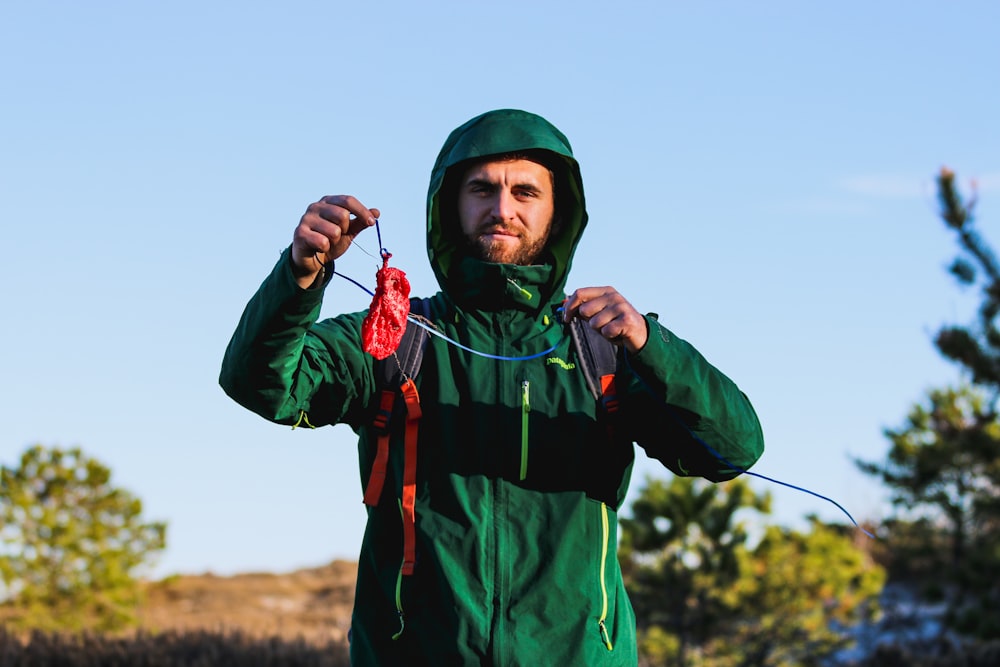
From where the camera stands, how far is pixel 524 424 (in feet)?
11.7

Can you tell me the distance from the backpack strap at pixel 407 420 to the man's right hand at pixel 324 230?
1.48 ft

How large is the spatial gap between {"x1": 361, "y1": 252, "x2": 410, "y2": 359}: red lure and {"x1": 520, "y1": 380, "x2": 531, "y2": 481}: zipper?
40 cm

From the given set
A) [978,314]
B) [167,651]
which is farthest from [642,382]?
[978,314]

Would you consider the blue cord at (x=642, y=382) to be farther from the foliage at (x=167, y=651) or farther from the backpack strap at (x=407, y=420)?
the foliage at (x=167, y=651)

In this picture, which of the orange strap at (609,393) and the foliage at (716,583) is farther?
the foliage at (716,583)

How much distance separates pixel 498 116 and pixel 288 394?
1347 mm

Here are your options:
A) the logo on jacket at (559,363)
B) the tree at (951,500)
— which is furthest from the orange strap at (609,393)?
the tree at (951,500)

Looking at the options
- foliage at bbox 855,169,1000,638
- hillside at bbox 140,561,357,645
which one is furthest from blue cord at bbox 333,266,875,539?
hillside at bbox 140,561,357,645

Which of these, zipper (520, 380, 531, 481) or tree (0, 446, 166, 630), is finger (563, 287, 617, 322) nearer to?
zipper (520, 380, 531, 481)

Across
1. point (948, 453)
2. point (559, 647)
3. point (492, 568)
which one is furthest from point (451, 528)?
point (948, 453)

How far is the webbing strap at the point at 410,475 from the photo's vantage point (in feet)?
11.3

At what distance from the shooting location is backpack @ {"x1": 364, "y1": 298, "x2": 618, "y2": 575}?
349cm

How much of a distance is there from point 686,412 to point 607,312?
1.37 ft

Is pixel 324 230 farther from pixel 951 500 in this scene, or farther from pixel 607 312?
pixel 951 500
